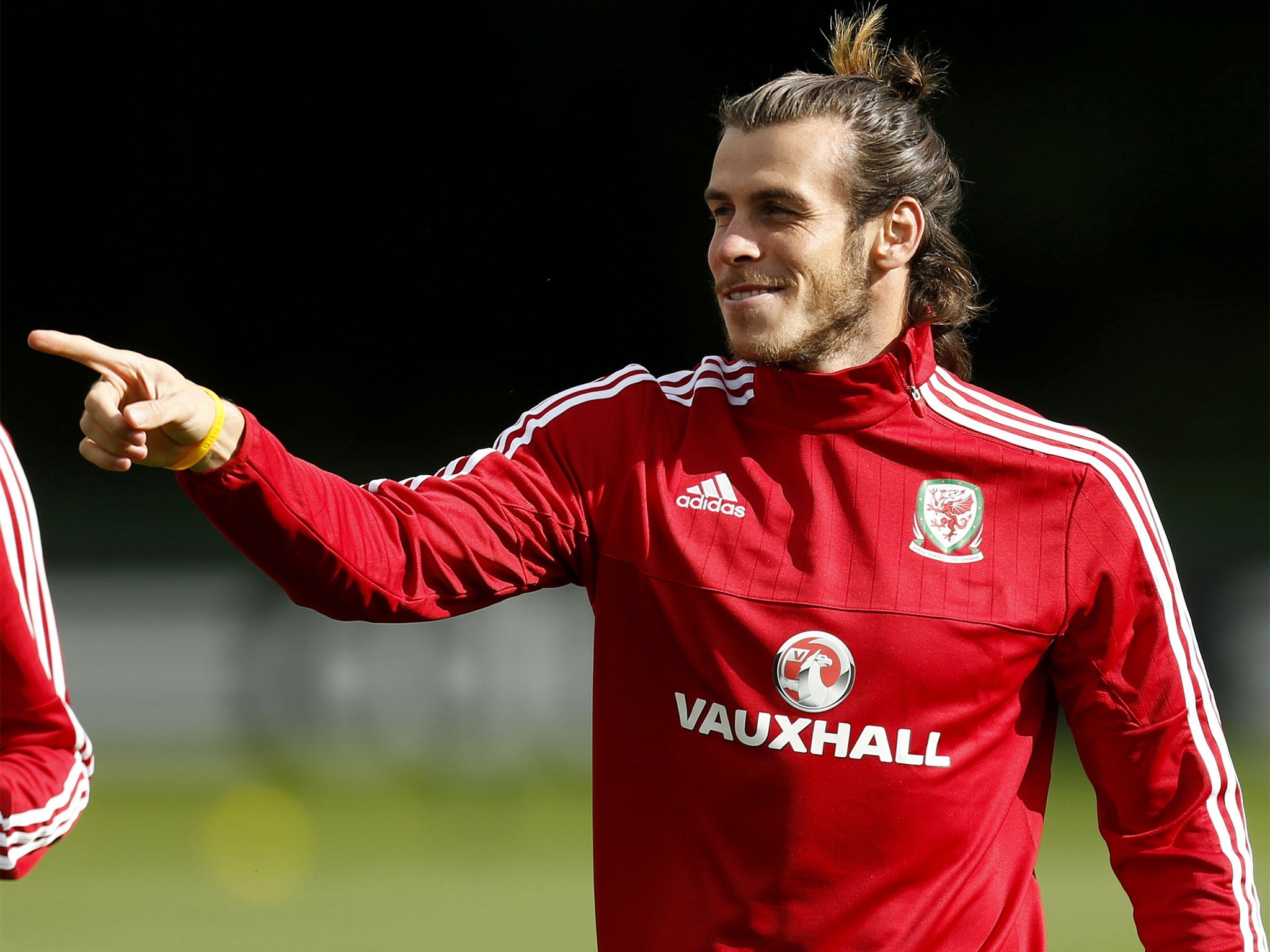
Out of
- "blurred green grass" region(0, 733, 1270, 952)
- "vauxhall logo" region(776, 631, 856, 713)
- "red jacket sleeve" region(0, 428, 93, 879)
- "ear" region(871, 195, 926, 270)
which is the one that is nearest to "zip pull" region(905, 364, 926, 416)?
"ear" region(871, 195, 926, 270)

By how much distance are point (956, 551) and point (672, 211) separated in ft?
20.0

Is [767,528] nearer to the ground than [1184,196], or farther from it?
nearer to the ground

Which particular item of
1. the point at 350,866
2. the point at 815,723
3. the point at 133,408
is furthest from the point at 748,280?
the point at 350,866

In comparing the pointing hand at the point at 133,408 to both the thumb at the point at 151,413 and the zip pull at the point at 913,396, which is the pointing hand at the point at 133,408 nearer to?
the thumb at the point at 151,413

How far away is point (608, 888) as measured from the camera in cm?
210

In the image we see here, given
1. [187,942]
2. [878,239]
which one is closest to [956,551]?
[878,239]

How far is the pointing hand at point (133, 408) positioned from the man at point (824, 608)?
201 millimetres

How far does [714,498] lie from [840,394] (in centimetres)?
23

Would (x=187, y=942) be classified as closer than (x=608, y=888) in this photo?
No

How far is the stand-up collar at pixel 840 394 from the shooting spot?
2.14 meters

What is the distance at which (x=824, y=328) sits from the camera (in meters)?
2.19

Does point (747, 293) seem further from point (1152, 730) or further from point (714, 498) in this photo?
point (1152, 730)

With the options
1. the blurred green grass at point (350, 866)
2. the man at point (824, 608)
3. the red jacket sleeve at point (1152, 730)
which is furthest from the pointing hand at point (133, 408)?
the blurred green grass at point (350, 866)

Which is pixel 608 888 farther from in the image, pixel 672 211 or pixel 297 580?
pixel 672 211
